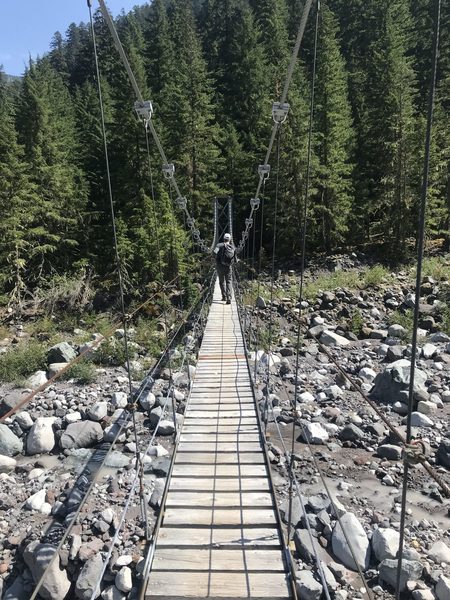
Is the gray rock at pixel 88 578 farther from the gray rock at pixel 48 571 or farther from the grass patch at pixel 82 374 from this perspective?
the grass patch at pixel 82 374

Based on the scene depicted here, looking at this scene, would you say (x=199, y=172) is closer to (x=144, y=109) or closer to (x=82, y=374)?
(x=82, y=374)

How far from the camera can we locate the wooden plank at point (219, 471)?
137 inches

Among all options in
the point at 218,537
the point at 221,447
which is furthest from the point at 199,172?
the point at 218,537

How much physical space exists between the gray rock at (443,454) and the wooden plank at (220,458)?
2585 millimetres

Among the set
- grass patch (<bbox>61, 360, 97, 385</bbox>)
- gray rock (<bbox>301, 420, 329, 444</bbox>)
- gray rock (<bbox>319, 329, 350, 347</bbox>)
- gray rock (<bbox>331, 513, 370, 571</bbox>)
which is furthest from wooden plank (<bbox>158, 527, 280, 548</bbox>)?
gray rock (<bbox>319, 329, 350, 347</bbox>)

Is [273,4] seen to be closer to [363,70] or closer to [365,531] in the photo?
[363,70]

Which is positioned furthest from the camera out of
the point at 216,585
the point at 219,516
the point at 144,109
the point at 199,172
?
the point at 199,172

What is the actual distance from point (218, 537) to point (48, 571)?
4.21 ft

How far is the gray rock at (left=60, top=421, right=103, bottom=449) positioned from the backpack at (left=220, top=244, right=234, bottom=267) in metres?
3.66

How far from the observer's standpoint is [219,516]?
3070 mm

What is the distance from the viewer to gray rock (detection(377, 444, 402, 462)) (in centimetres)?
518

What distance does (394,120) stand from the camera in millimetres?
16547

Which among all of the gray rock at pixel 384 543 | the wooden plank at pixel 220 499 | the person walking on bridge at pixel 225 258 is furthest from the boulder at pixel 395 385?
the wooden plank at pixel 220 499

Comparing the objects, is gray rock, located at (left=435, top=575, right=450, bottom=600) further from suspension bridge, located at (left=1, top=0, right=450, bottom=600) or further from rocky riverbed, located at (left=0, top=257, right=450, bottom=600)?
suspension bridge, located at (left=1, top=0, right=450, bottom=600)
